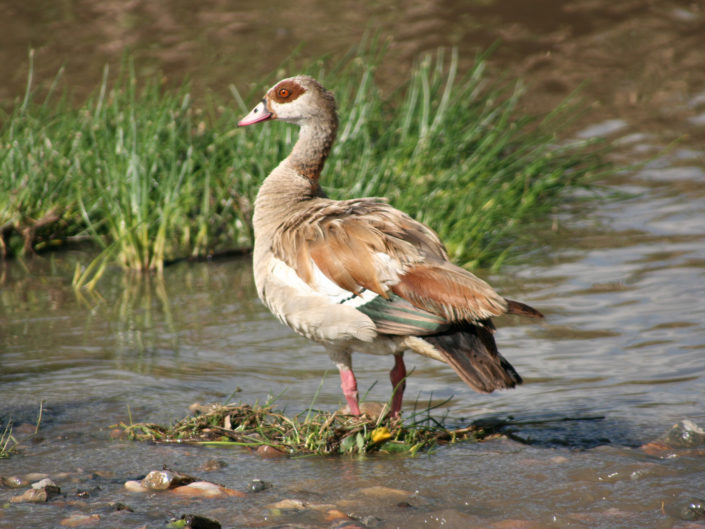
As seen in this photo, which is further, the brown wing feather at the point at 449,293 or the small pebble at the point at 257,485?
the brown wing feather at the point at 449,293

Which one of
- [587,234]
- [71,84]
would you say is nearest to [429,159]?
[587,234]

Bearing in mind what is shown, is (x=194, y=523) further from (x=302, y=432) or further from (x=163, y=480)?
(x=302, y=432)

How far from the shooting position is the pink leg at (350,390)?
4898 mm

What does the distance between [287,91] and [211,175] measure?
2.83m

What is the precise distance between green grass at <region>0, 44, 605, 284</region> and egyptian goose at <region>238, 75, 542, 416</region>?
2997 mm

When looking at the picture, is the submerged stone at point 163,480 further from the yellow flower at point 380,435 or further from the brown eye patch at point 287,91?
the brown eye patch at point 287,91

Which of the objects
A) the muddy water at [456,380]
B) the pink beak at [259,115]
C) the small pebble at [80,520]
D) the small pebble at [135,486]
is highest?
the pink beak at [259,115]

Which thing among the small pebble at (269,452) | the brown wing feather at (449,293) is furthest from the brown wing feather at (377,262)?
the small pebble at (269,452)

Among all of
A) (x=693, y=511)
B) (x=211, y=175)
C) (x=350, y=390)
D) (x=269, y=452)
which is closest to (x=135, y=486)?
(x=269, y=452)

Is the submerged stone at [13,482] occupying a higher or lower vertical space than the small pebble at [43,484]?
lower

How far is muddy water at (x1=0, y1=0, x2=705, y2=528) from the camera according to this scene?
3.85 m

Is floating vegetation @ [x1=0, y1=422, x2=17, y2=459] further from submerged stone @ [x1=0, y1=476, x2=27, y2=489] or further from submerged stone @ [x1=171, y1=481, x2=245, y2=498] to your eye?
submerged stone @ [x1=171, y1=481, x2=245, y2=498]

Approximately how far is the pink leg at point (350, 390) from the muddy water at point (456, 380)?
1.50 feet

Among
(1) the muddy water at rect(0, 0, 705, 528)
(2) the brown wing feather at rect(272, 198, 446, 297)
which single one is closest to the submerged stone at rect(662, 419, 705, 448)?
(1) the muddy water at rect(0, 0, 705, 528)
